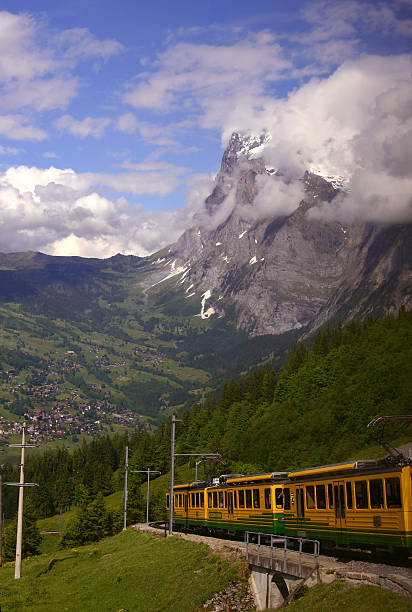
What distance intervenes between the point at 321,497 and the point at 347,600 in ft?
45.9

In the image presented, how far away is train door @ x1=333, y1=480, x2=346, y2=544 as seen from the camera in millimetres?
33062

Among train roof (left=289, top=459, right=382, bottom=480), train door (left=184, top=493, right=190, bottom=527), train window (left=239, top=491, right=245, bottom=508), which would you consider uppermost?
train roof (left=289, top=459, right=382, bottom=480)

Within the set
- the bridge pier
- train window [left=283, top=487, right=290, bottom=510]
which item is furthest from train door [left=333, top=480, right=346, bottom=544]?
train window [left=283, top=487, right=290, bottom=510]

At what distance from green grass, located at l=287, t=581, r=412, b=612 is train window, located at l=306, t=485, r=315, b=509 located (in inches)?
453

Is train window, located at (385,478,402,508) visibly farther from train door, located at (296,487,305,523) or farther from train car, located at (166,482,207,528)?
train car, located at (166,482,207,528)

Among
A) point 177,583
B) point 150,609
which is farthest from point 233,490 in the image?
point 150,609

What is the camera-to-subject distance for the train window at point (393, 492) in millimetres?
28453

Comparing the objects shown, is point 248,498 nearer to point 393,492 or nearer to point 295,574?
point 295,574

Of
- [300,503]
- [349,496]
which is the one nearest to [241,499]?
[300,503]

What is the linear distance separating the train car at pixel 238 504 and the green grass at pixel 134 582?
12.7 ft

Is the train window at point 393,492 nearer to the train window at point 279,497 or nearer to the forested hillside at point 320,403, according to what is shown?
the train window at point 279,497

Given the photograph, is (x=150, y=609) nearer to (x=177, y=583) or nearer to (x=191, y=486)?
(x=177, y=583)

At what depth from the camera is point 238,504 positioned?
4847cm

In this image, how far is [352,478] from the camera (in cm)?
3244
